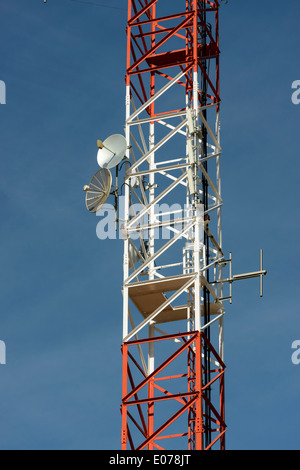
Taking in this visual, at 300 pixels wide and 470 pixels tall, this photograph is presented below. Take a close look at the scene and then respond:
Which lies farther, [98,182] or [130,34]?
[130,34]

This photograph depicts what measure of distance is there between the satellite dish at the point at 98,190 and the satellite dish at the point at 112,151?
75 centimetres

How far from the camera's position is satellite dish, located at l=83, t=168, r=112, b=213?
204 feet

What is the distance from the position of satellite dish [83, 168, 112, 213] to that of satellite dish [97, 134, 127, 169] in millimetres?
752

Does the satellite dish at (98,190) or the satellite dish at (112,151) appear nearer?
the satellite dish at (98,190)

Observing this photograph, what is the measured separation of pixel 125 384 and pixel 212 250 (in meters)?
8.00

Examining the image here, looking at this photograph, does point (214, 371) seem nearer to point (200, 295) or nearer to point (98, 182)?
point (200, 295)

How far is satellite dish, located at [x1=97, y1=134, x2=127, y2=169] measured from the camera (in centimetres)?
6325

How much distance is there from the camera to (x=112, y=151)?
6338cm

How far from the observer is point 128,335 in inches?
2386

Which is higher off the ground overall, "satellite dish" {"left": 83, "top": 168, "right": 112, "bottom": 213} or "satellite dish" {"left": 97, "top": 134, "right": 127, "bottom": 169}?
"satellite dish" {"left": 97, "top": 134, "right": 127, "bottom": 169}

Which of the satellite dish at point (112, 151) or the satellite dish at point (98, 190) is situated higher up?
the satellite dish at point (112, 151)

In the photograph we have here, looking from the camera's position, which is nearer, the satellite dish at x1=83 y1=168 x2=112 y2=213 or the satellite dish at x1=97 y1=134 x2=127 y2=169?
the satellite dish at x1=83 y1=168 x2=112 y2=213

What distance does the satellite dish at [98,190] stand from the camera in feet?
204
